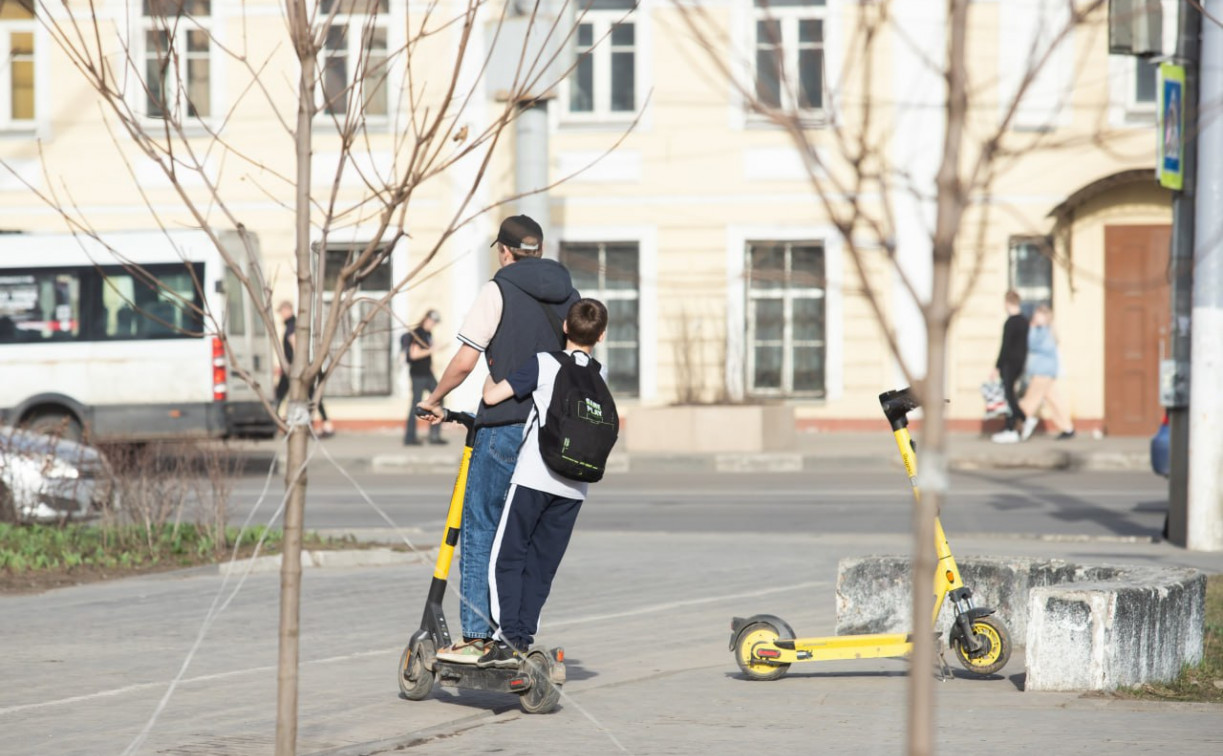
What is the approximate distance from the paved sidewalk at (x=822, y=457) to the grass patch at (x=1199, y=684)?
13584mm

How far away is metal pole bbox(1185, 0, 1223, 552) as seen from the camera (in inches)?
473

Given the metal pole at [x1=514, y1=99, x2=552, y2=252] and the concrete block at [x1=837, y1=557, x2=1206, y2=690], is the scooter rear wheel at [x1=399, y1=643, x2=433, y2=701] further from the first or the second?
the metal pole at [x1=514, y1=99, x2=552, y2=252]

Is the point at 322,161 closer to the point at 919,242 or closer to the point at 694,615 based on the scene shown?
the point at 919,242

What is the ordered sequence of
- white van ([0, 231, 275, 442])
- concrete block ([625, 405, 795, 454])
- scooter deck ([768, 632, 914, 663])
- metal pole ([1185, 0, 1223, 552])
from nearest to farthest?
scooter deck ([768, 632, 914, 663]) → metal pole ([1185, 0, 1223, 552]) → white van ([0, 231, 275, 442]) → concrete block ([625, 405, 795, 454])

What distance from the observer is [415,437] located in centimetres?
2428

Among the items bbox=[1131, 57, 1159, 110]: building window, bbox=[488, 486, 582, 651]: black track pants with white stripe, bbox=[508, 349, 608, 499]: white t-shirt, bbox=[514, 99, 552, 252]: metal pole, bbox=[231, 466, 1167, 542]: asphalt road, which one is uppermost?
bbox=[1131, 57, 1159, 110]: building window

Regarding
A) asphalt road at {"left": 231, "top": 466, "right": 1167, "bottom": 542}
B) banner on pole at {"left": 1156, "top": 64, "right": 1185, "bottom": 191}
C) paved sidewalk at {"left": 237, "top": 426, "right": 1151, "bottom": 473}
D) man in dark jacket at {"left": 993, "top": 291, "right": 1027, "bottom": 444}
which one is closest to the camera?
banner on pole at {"left": 1156, "top": 64, "right": 1185, "bottom": 191}

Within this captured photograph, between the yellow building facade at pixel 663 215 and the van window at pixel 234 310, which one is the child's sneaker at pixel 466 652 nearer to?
the van window at pixel 234 310

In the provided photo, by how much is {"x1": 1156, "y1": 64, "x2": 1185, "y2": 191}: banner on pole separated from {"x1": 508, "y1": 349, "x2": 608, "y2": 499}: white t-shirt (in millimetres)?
7119

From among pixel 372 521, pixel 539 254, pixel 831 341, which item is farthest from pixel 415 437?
pixel 539 254

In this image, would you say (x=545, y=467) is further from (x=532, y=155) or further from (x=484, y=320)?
(x=532, y=155)

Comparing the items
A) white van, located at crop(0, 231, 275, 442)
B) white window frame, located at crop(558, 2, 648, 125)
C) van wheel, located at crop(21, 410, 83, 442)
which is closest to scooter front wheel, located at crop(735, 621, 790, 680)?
white van, located at crop(0, 231, 275, 442)

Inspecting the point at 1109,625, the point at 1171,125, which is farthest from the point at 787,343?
the point at 1109,625

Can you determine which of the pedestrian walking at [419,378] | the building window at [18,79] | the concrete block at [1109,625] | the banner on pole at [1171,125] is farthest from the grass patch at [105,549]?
the building window at [18,79]
